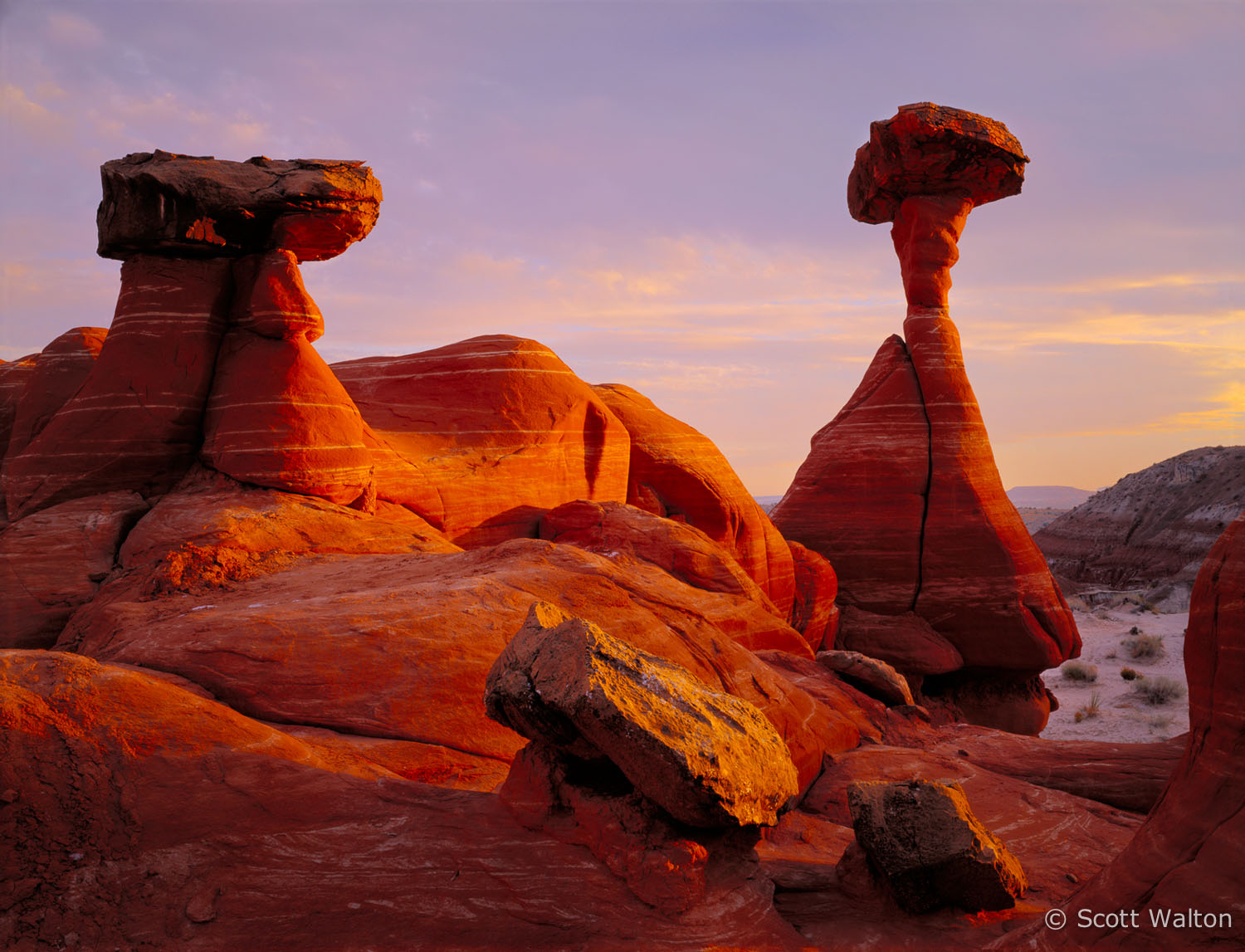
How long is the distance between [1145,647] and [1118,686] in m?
3.58

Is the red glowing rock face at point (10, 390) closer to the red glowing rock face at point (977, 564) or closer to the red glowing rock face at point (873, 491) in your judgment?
the red glowing rock face at point (873, 491)

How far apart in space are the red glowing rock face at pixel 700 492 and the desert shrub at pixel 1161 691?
12667 millimetres

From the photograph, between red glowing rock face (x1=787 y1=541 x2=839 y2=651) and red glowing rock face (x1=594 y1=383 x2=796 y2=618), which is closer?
red glowing rock face (x1=594 y1=383 x2=796 y2=618)

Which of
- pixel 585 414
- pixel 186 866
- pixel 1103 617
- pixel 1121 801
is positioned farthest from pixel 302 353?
pixel 1103 617

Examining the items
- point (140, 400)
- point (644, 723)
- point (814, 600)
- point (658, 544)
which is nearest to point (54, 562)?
point (140, 400)

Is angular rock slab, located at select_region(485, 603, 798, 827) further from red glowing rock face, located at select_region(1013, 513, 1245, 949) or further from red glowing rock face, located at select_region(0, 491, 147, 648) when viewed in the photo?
red glowing rock face, located at select_region(0, 491, 147, 648)

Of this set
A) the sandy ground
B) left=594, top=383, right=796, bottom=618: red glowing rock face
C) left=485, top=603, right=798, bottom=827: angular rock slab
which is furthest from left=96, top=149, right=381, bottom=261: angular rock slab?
the sandy ground

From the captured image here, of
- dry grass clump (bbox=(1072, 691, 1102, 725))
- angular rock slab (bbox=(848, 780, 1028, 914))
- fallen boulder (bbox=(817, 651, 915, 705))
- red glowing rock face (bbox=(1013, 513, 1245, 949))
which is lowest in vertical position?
dry grass clump (bbox=(1072, 691, 1102, 725))

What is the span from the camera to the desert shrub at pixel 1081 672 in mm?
26109

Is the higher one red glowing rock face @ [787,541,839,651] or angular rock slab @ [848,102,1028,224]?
angular rock slab @ [848,102,1028,224]

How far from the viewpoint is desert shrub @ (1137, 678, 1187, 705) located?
22.6 meters

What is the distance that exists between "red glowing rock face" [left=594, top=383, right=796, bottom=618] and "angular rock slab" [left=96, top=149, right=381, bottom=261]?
28.2 ft
